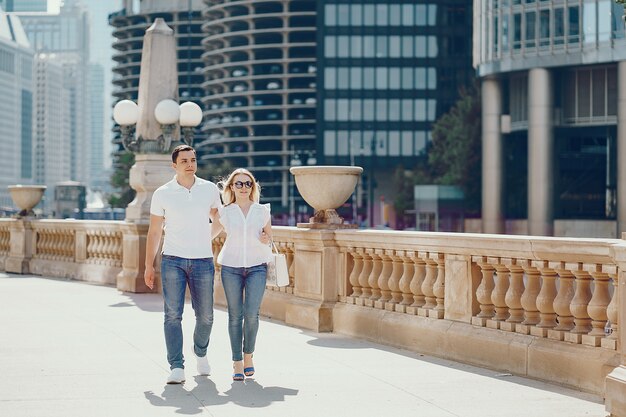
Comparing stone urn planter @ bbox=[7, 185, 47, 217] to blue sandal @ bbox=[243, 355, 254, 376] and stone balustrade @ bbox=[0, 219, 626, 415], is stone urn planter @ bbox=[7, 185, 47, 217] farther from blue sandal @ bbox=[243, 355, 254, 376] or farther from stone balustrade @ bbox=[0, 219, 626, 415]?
blue sandal @ bbox=[243, 355, 254, 376]

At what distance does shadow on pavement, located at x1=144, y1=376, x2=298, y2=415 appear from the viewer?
8.10 metres

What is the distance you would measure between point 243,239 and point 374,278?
10.7 ft

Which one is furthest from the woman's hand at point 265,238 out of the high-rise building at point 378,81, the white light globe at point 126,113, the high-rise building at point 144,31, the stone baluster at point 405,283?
the high-rise building at point 144,31

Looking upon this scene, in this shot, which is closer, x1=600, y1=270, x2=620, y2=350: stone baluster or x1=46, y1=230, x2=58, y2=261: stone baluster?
x1=600, y1=270, x2=620, y2=350: stone baluster

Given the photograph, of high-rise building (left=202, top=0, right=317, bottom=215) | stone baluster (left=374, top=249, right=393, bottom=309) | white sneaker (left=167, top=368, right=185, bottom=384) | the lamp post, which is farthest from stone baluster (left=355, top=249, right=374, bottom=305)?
high-rise building (left=202, top=0, right=317, bottom=215)

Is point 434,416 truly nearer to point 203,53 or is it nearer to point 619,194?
point 619,194

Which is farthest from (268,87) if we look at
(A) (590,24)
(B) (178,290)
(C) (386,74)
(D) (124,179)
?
(B) (178,290)

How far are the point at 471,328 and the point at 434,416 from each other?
267 centimetres

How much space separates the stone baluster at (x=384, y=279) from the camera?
39.2 feet

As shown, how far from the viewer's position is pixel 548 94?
7050 cm

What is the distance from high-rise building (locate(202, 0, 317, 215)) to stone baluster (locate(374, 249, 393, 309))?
116 metres

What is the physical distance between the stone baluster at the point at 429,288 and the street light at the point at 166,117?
911 centimetres

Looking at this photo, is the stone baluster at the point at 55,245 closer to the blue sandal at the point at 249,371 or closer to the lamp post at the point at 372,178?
the blue sandal at the point at 249,371

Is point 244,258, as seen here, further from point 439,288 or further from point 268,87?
point 268,87
